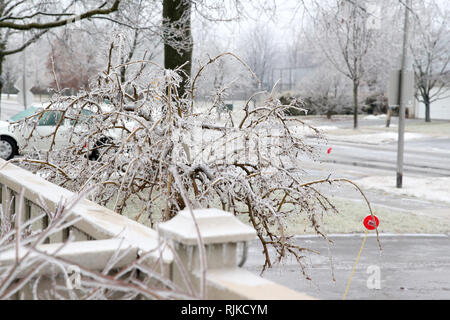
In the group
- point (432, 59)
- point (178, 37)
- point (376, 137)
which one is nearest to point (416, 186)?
point (178, 37)

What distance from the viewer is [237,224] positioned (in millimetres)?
2701

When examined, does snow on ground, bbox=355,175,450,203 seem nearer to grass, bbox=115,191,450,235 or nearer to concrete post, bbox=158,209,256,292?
grass, bbox=115,191,450,235

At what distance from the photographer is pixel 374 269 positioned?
880 cm

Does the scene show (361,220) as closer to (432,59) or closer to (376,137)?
(376,137)

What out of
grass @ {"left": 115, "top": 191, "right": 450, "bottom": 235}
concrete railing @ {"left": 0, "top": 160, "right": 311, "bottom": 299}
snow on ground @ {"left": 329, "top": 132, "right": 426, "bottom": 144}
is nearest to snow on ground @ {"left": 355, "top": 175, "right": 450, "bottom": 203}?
grass @ {"left": 115, "top": 191, "right": 450, "bottom": 235}

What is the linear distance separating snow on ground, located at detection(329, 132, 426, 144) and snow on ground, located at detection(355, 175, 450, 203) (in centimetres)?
1345

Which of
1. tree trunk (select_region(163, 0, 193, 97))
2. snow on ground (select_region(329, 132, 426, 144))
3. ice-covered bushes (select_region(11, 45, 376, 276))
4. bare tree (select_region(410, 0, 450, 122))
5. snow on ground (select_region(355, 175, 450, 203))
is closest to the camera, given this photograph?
ice-covered bushes (select_region(11, 45, 376, 276))

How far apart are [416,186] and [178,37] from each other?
801 cm

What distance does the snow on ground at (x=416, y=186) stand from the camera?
599 inches

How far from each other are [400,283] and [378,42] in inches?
1412

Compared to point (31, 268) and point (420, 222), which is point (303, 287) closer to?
point (420, 222)

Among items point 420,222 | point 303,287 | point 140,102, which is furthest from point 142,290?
point 420,222

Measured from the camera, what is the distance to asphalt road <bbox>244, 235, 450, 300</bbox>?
25.5 feet

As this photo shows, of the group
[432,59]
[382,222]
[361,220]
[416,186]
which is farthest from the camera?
[432,59]
